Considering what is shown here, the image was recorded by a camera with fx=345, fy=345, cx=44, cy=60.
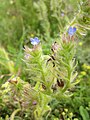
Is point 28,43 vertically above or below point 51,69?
above

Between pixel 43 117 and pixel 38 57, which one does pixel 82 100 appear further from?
pixel 38 57

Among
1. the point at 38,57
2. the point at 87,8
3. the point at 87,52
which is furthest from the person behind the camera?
the point at 87,52

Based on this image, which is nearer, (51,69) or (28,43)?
(51,69)

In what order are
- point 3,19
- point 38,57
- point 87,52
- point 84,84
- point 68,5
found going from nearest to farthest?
point 38,57, point 84,84, point 87,52, point 68,5, point 3,19

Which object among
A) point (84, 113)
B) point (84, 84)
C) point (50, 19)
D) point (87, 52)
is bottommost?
point (84, 113)

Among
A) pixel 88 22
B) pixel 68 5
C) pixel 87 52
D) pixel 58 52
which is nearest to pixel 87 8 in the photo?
pixel 88 22

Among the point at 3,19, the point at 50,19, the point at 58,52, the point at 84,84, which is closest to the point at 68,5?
the point at 50,19

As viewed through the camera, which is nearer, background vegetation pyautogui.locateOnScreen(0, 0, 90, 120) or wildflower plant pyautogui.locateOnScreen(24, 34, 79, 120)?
wildflower plant pyautogui.locateOnScreen(24, 34, 79, 120)

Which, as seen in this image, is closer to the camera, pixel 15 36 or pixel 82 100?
pixel 82 100

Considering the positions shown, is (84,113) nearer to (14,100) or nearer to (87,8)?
(14,100)

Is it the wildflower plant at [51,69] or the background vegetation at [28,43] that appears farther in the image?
the background vegetation at [28,43]

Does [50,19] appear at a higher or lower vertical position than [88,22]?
higher
